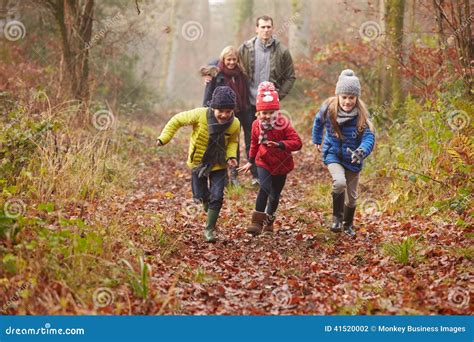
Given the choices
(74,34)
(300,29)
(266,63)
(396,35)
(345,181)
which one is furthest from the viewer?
(300,29)

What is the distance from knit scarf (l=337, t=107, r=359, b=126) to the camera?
7.95m

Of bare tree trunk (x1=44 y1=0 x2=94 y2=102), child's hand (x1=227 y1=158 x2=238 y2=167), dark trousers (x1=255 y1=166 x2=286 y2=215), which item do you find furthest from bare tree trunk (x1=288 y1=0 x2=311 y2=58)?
child's hand (x1=227 y1=158 x2=238 y2=167)

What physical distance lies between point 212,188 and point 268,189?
697 millimetres

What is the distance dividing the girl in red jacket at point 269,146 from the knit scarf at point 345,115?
541 mm

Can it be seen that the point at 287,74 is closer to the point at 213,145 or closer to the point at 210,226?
the point at 213,145

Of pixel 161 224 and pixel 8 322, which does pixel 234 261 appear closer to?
pixel 161 224

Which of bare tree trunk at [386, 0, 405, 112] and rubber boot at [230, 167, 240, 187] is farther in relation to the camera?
bare tree trunk at [386, 0, 405, 112]

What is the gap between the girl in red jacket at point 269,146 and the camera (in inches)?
314

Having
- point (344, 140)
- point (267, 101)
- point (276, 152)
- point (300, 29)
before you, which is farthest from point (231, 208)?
point (300, 29)

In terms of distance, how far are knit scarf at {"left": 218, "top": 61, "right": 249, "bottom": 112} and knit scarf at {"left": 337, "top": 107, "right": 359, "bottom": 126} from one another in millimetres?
2813

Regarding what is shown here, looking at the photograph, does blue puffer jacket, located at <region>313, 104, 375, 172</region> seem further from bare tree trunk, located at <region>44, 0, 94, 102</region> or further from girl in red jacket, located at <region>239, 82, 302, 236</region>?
bare tree trunk, located at <region>44, 0, 94, 102</region>

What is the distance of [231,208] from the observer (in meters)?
9.66

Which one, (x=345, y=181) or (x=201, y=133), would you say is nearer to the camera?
(x=345, y=181)

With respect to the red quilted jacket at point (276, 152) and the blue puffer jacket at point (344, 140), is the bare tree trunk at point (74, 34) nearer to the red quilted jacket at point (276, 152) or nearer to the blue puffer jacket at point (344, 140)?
the red quilted jacket at point (276, 152)
